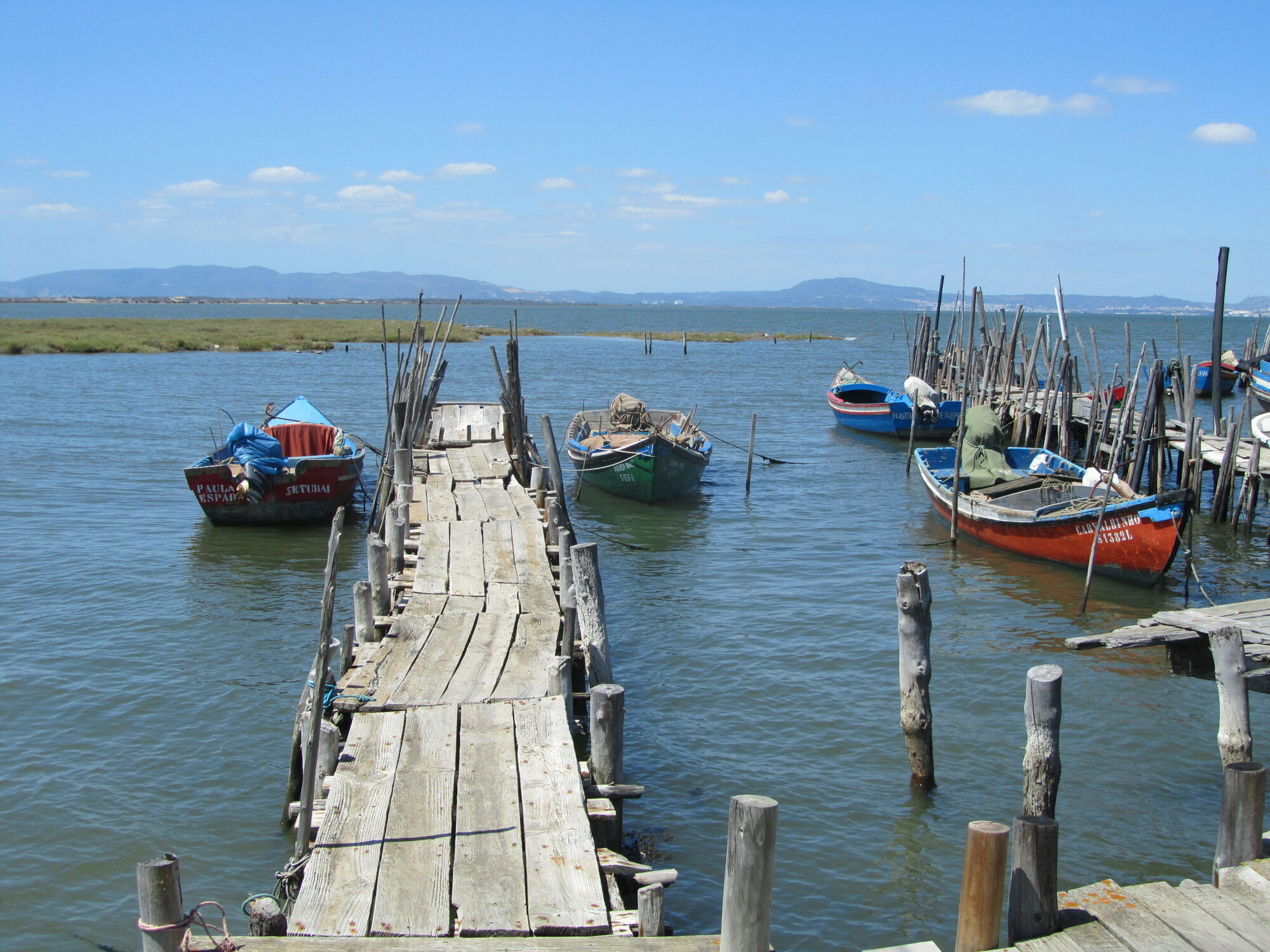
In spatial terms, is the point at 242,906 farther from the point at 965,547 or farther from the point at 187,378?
the point at 187,378

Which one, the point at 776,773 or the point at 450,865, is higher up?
the point at 450,865

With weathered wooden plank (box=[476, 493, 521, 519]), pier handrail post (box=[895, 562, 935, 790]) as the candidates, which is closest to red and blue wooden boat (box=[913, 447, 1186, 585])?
pier handrail post (box=[895, 562, 935, 790])

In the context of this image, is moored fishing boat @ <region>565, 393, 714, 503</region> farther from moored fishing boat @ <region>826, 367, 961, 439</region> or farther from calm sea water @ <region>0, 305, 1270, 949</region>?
moored fishing boat @ <region>826, 367, 961, 439</region>

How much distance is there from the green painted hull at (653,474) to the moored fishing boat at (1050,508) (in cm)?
499

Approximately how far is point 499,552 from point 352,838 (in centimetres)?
626

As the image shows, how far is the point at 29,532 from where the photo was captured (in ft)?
62.4

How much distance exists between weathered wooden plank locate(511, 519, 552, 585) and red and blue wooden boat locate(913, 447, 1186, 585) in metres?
8.80

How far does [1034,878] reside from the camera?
5668 millimetres

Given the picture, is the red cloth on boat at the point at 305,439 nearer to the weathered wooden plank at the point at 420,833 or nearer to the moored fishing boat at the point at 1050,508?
the moored fishing boat at the point at 1050,508

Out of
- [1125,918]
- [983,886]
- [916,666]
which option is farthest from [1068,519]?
[983,886]

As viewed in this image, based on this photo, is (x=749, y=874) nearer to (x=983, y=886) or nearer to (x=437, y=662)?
(x=983, y=886)

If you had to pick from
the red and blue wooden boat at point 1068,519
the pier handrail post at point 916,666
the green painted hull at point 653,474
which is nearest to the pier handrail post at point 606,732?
the pier handrail post at point 916,666

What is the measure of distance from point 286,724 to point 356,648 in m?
2.11

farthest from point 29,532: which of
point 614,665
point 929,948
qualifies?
point 929,948
